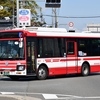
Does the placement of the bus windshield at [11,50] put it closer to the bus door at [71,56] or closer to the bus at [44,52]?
the bus at [44,52]

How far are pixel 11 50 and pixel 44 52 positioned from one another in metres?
2.01

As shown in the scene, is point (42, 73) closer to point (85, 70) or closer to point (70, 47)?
→ point (70, 47)

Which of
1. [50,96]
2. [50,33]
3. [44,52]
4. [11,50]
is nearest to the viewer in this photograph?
[50,96]

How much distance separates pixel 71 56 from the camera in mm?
24953

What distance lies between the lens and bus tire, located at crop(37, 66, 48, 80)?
22.8 metres

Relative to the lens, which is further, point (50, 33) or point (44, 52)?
point (50, 33)

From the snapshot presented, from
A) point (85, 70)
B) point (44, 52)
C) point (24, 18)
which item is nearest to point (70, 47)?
point (85, 70)

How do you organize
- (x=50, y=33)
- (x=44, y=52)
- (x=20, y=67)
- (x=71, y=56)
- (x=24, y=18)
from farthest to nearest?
(x=24, y=18) < (x=71, y=56) < (x=50, y=33) < (x=44, y=52) < (x=20, y=67)

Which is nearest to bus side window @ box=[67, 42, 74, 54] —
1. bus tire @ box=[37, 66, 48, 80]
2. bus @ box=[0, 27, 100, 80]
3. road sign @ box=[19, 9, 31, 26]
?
bus @ box=[0, 27, 100, 80]

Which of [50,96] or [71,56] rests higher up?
[71,56]

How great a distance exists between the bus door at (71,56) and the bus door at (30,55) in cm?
304

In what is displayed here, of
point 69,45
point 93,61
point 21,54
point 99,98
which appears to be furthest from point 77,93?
point 93,61

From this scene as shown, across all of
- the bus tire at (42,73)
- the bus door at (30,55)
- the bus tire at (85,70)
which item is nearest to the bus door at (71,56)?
the bus tire at (85,70)

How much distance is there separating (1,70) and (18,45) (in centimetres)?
169
